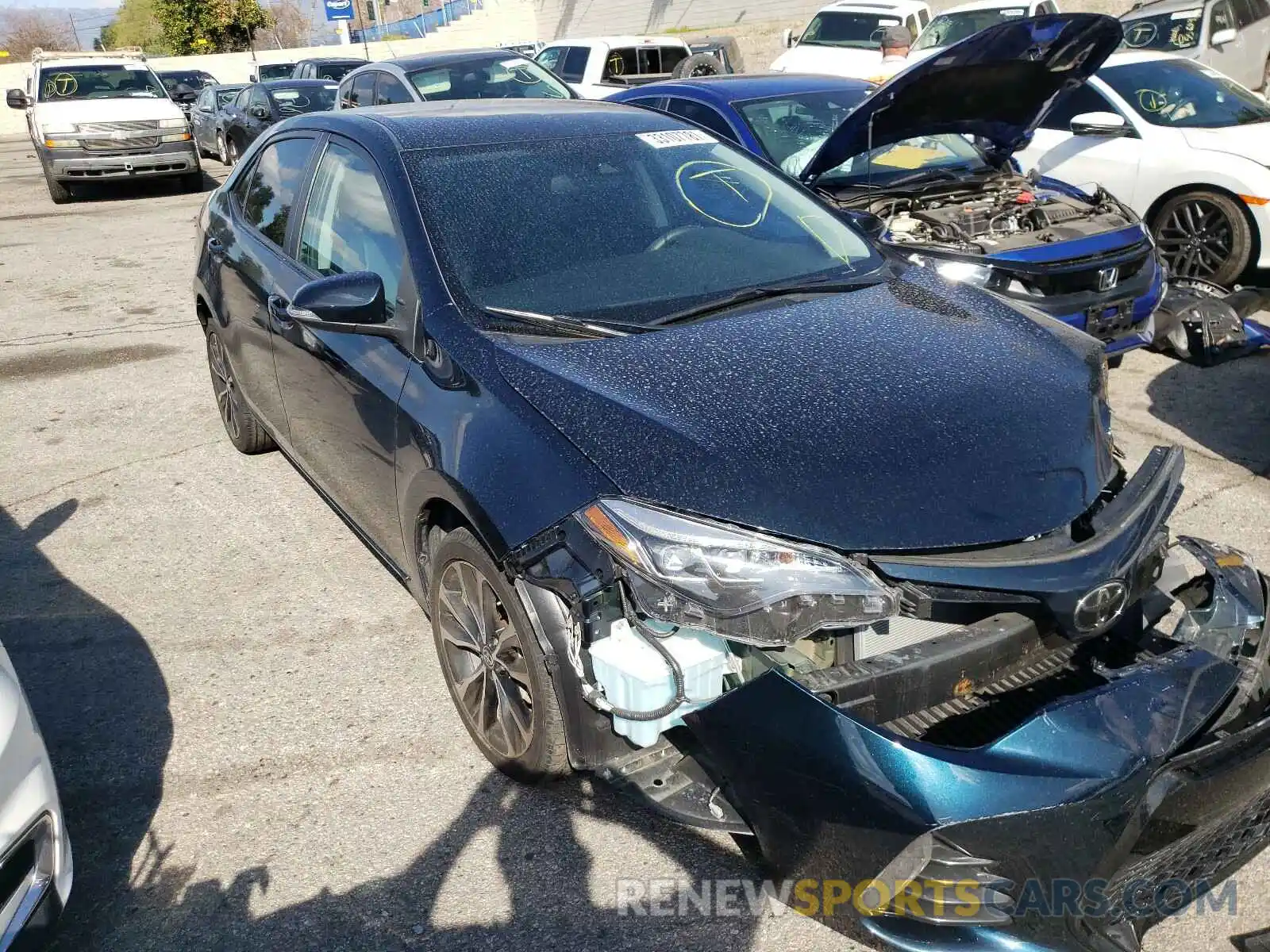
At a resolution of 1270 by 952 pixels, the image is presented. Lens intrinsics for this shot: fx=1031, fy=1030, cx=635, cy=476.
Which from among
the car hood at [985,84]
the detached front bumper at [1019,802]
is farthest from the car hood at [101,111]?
the detached front bumper at [1019,802]

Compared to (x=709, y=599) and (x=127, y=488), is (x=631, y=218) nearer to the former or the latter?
(x=709, y=599)

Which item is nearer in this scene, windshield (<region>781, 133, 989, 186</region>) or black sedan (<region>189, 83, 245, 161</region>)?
windshield (<region>781, 133, 989, 186</region>)

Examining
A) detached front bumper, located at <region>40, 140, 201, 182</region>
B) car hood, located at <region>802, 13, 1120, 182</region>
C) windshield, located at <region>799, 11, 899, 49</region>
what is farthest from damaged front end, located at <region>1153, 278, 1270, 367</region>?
detached front bumper, located at <region>40, 140, 201, 182</region>

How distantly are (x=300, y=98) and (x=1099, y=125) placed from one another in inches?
427

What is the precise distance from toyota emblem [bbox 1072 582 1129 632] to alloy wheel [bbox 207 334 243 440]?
4011 mm

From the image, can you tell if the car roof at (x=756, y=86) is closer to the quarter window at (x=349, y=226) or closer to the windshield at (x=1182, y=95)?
the windshield at (x=1182, y=95)

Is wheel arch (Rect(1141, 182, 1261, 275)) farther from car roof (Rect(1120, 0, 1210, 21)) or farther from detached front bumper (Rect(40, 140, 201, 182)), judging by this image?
detached front bumper (Rect(40, 140, 201, 182))

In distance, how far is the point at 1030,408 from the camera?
8.54 feet

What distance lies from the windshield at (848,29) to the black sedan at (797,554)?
1250 cm

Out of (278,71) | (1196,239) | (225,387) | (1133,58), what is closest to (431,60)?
(225,387)

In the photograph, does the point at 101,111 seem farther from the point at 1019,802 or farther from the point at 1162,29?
the point at 1019,802

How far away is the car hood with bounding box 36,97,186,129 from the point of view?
43.9 ft

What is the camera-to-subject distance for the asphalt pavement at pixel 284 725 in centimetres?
248

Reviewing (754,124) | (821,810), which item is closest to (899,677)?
(821,810)
